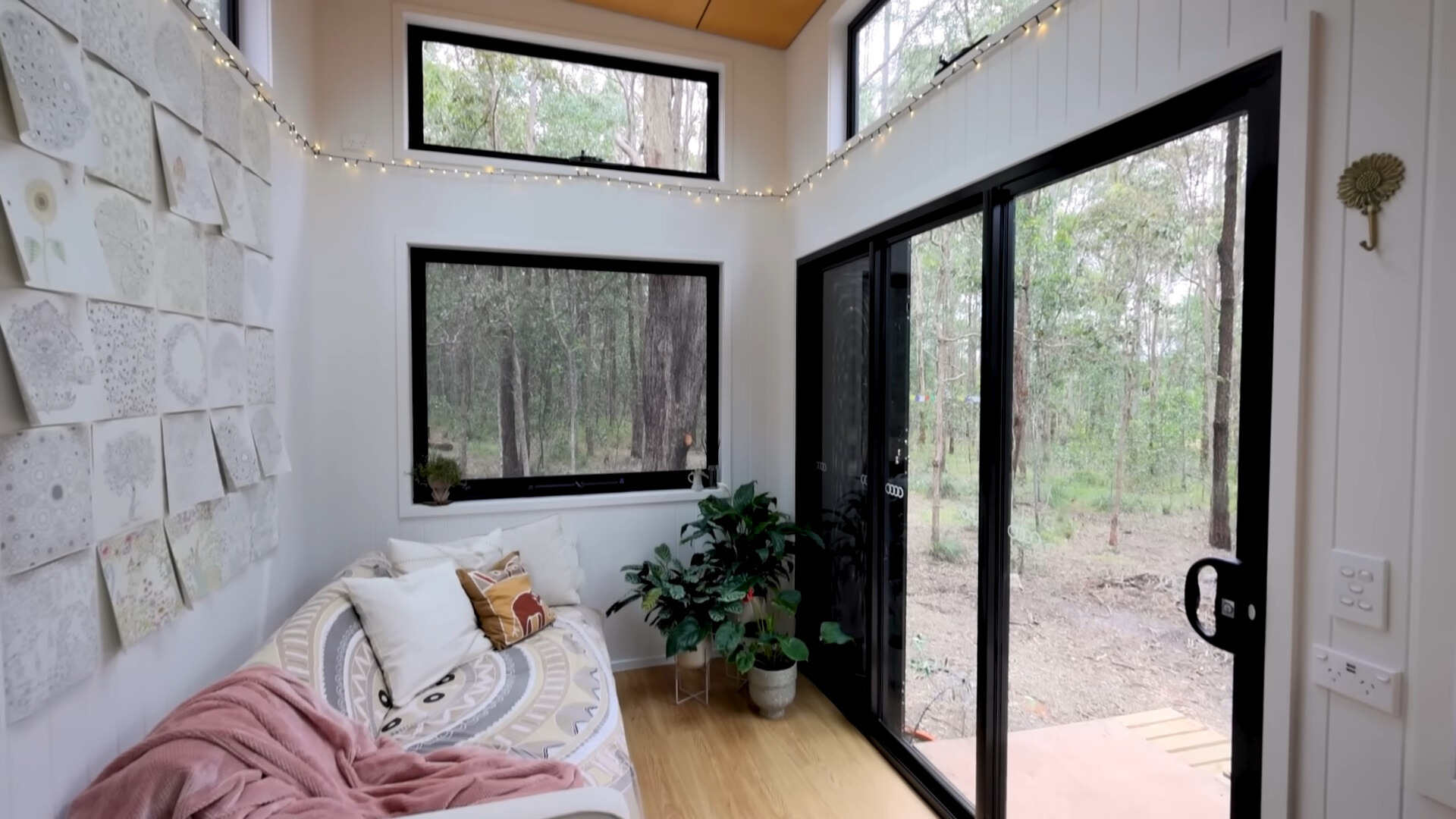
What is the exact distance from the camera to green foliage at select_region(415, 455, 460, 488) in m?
2.84

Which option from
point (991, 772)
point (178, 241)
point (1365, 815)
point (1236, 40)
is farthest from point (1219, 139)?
point (178, 241)

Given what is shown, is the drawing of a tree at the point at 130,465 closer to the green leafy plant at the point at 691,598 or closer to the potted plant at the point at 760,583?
the green leafy plant at the point at 691,598

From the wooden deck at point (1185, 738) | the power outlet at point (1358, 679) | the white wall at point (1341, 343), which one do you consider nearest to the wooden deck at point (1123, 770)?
the wooden deck at point (1185, 738)

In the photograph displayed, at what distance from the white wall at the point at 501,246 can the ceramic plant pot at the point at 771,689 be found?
712 millimetres

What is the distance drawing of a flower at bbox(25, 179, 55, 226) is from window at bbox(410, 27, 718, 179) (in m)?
1.87

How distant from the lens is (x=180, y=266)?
161 centimetres

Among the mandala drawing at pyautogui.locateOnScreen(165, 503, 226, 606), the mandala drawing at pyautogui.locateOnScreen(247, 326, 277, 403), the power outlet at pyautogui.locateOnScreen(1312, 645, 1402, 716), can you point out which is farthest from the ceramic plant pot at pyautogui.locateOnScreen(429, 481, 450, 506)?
the power outlet at pyautogui.locateOnScreen(1312, 645, 1402, 716)

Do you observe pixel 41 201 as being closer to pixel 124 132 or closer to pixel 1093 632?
pixel 124 132

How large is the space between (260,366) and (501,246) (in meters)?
1.17

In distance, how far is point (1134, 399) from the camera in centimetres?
155

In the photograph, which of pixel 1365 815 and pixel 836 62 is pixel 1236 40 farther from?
pixel 836 62

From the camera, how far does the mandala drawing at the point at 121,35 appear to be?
51.4 inches

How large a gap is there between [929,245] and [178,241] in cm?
230

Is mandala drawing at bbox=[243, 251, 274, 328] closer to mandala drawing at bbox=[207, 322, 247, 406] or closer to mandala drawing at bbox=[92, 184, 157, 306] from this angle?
mandala drawing at bbox=[207, 322, 247, 406]
